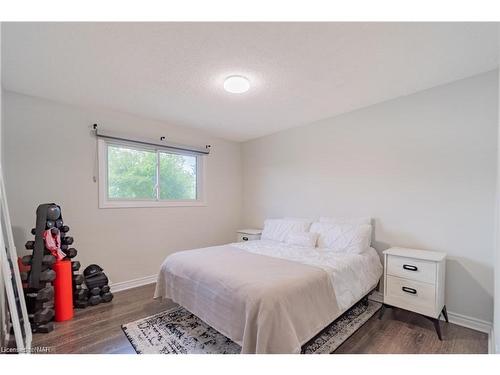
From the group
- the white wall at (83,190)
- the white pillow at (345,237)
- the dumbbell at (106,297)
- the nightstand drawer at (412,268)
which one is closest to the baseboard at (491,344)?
the nightstand drawer at (412,268)

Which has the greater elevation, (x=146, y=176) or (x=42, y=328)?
(x=146, y=176)

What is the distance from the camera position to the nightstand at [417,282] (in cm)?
198

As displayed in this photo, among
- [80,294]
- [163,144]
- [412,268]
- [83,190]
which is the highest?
[163,144]

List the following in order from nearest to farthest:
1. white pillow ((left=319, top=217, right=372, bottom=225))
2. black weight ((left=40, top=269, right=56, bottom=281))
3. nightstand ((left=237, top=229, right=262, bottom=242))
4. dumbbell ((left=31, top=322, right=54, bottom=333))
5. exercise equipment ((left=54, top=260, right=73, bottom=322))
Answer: dumbbell ((left=31, top=322, right=54, bottom=333)), black weight ((left=40, top=269, right=56, bottom=281)), exercise equipment ((left=54, top=260, right=73, bottom=322)), white pillow ((left=319, top=217, right=372, bottom=225)), nightstand ((left=237, top=229, right=262, bottom=242))

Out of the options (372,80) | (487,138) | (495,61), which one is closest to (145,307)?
(372,80)

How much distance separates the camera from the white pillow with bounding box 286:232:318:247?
9.22 ft

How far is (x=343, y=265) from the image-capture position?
210 cm

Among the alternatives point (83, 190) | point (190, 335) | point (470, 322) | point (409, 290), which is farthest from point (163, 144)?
point (470, 322)

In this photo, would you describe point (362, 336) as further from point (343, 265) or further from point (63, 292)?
point (63, 292)

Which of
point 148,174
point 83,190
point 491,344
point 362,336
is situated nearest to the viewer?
point 491,344

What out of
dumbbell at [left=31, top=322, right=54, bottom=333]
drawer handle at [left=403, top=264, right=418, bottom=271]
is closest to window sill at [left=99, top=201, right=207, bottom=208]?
dumbbell at [left=31, top=322, right=54, bottom=333]

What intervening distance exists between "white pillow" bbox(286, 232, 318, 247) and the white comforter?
104 mm

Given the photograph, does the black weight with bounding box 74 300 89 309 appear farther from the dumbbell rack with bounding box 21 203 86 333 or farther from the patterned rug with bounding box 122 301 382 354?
the patterned rug with bounding box 122 301 382 354

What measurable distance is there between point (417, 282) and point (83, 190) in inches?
143
